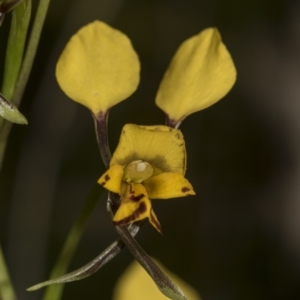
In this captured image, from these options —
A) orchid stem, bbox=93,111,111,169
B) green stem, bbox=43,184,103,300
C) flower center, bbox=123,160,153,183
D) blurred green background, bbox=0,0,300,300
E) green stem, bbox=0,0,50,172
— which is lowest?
blurred green background, bbox=0,0,300,300

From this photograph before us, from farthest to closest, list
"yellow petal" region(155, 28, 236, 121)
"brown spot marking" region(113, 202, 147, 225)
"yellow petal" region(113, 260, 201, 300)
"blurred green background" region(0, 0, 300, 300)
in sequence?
"blurred green background" region(0, 0, 300, 300) < "yellow petal" region(113, 260, 201, 300) < "yellow petal" region(155, 28, 236, 121) < "brown spot marking" region(113, 202, 147, 225)

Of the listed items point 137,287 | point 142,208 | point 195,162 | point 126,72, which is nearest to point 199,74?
point 126,72

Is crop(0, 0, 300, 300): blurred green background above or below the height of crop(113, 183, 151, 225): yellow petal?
below

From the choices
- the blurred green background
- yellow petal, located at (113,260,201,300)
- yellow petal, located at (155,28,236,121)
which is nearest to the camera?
yellow petal, located at (155,28,236,121)

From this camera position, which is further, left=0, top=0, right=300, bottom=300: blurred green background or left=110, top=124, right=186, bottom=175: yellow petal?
left=0, top=0, right=300, bottom=300: blurred green background

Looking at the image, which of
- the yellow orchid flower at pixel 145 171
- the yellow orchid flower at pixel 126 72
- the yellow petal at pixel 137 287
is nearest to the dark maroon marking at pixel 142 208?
the yellow orchid flower at pixel 145 171

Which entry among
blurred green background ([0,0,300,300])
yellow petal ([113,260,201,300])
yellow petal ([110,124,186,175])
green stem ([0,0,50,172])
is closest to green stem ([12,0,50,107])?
green stem ([0,0,50,172])

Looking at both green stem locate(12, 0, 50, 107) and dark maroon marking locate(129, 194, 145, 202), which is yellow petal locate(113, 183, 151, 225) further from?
green stem locate(12, 0, 50, 107)

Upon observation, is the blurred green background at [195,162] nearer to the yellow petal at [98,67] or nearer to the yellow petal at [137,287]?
the yellow petal at [137,287]
